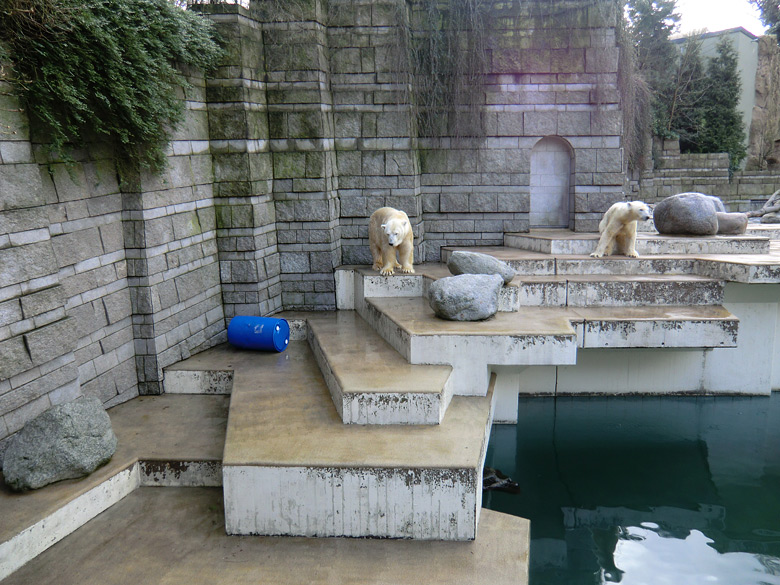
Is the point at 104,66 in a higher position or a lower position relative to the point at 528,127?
higher

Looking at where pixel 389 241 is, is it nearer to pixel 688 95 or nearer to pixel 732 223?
pixel 732 223

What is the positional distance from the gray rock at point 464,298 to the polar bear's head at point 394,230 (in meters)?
0.96

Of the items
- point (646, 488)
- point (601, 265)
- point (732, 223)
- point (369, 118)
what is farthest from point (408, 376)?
point (732, 223)

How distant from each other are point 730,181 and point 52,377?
15.1 metres

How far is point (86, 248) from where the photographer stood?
4.71 metres

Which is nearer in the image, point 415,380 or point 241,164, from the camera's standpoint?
point 415,380

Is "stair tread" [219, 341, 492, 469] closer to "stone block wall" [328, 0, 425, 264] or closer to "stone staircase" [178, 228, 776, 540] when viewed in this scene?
"stone staircase" [178, 228, 776, 540]

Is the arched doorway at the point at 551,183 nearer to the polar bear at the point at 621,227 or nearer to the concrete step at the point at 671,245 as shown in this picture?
the concrete step at the point at 671,245

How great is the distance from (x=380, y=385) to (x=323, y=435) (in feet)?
1.79

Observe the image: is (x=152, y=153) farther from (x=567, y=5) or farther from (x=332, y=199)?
(x=567, y=5)

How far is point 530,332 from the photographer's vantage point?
4.82m

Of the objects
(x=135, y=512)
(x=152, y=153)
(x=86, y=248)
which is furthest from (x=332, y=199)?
(x=135, y=512)

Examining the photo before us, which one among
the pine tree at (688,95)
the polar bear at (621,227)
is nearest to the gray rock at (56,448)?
the polar bear at (621,227)

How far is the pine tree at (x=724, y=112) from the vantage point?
16453 mm
